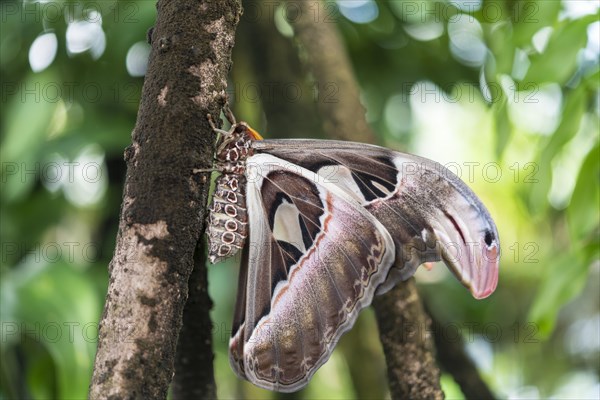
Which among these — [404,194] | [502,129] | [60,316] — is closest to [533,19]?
[502,129]

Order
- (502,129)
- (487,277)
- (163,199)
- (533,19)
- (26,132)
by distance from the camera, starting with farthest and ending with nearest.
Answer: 1. (26,132)
2. (502,129)
3. (533,19)
4. (487,277)
5. (163,199)

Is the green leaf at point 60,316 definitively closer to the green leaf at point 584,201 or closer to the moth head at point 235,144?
the moth head at point 235,144

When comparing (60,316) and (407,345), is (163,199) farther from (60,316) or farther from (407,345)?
(60,316)

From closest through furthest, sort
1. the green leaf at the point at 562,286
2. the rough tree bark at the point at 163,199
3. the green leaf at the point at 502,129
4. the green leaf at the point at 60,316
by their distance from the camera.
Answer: the rough tree bark at the point at 163,199 → the green leaf at the point at 562,286 → the green leaf at the point at 502,129 → the green leaf at the point at 60,316

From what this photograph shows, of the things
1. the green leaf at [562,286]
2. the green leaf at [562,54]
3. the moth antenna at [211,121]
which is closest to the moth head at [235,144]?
the moth antenna at [211,121]

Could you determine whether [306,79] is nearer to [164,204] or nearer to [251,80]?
[251,80]
